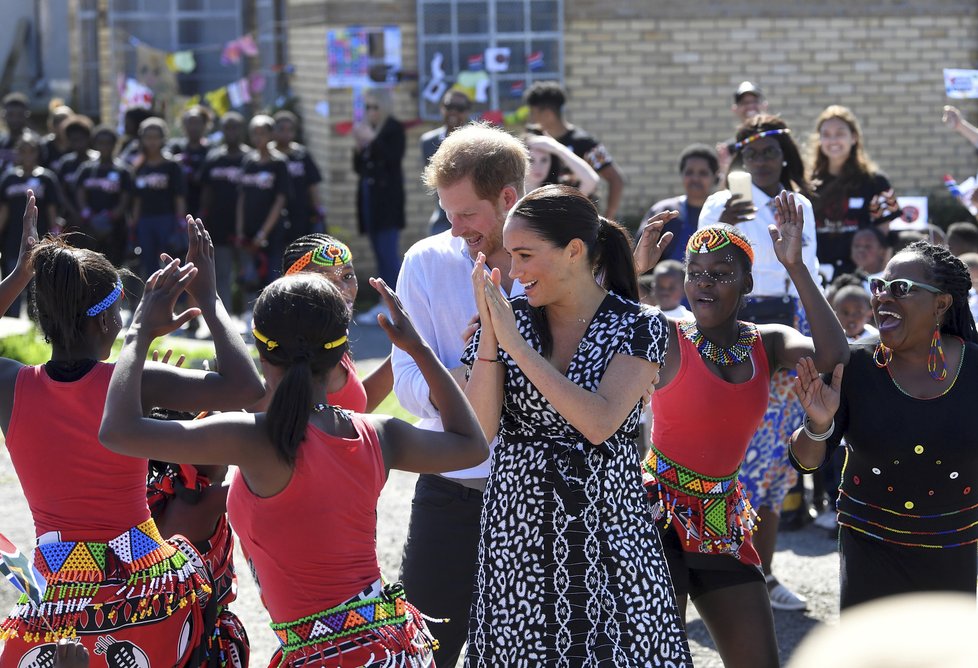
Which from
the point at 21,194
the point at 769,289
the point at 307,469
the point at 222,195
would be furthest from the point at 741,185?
the point at 21,194

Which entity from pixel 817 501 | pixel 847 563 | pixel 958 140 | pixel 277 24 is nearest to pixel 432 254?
pixel 847 563

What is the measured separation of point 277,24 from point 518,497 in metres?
13.8

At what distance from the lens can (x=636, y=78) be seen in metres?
14.0

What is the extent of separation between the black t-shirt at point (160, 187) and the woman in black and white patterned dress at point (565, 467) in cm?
975

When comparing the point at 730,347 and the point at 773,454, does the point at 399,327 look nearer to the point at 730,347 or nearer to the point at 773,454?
the point at 730,347

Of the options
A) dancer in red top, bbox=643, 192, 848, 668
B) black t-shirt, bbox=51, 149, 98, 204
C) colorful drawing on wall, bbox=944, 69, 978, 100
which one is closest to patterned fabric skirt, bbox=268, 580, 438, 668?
dancer in red top, bbox=643, 192, 848, 668

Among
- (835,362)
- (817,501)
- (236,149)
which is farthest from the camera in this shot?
(236,149)

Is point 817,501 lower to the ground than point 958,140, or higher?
lower

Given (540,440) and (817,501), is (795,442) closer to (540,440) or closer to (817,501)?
(540,440)

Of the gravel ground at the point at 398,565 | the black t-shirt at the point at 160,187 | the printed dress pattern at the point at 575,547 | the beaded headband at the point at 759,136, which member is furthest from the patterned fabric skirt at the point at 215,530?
the black t-shirt at the point at 160,187

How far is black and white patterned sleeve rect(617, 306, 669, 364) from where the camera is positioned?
349 centimetres

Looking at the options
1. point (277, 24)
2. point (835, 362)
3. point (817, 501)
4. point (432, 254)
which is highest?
point (277, 24)

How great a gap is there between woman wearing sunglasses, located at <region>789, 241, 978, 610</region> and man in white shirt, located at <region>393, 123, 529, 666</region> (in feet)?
3.44

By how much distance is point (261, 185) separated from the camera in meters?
12.4
